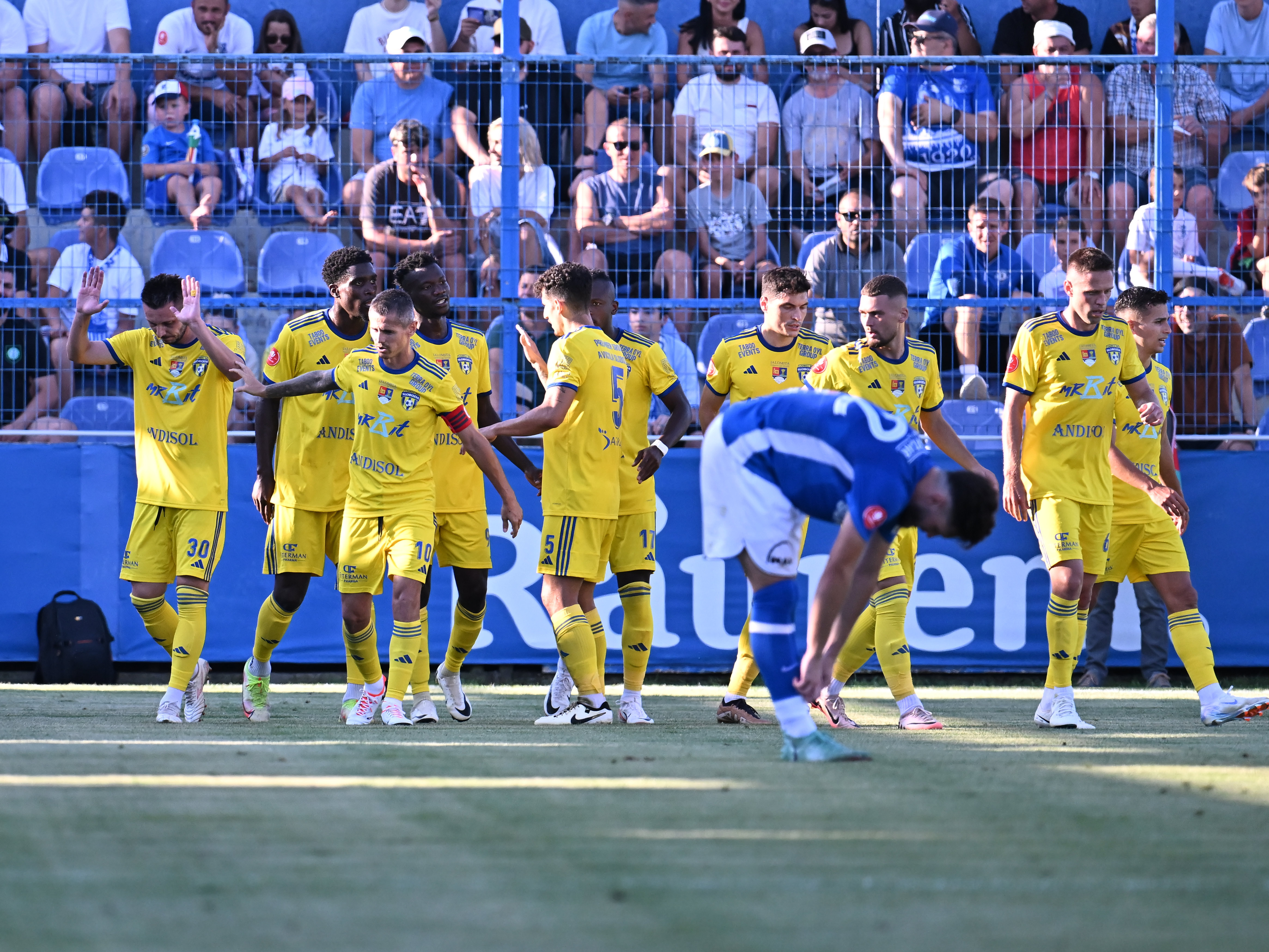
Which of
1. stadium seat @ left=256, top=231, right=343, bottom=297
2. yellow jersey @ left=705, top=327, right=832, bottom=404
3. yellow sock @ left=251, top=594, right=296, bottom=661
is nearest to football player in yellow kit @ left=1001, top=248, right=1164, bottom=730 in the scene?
yellow jersey @ left=705, top=327, right=832, bottom=404

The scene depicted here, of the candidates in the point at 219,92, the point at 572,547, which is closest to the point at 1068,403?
the point at 572,547

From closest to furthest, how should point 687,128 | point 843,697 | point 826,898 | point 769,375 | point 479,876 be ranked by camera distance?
point 826,898 < point 479,876 < point 769,375 < point 843,697 < point 687,128

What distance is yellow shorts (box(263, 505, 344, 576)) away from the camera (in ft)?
25.8

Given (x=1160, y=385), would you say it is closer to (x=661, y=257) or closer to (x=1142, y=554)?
(x=1142, y=554)

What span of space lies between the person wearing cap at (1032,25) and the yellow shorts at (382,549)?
829 cm

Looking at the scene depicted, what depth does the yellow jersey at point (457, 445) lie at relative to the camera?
810 centimetres

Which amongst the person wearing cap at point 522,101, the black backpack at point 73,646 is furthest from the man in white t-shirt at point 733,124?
the black backpack at point 73,646

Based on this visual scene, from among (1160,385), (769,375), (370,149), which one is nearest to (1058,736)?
(769,375)

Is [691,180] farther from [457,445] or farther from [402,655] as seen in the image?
[402,655]

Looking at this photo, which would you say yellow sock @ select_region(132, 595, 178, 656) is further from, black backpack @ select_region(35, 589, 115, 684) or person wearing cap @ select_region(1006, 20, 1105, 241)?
person wearing cap @ select_region(1006, 20, 1105, 241)

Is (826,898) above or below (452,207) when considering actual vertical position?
below

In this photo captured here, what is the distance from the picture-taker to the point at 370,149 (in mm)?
11180

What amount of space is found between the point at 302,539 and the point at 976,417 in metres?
5.34

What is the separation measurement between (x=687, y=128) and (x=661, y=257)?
0.99 m
